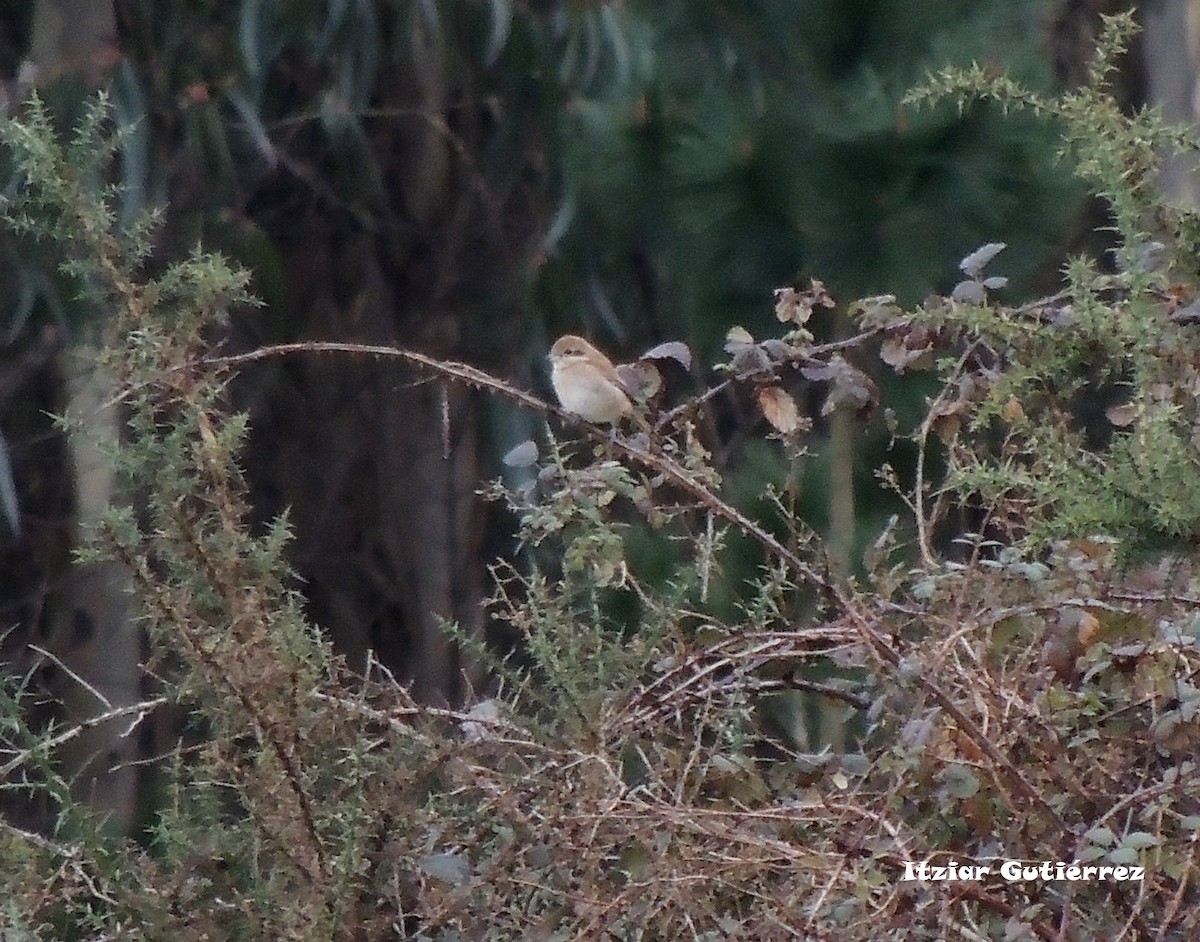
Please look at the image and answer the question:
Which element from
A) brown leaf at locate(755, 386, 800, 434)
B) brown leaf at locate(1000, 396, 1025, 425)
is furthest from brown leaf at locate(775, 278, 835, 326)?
brown leaf at locate(1000, 396, 1025, 425)

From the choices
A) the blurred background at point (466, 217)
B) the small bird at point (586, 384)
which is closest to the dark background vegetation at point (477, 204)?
the blurred background at point (466, 217)

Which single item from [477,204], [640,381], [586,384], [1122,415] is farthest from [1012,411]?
[477,204]

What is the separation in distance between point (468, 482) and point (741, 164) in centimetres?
191

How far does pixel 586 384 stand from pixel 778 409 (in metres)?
0.85

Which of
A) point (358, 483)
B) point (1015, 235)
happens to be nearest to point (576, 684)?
point (1015, 235)

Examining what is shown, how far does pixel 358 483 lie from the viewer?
4.70 metres

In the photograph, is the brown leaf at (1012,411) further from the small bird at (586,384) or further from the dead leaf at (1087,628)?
the small bird at (586,384)

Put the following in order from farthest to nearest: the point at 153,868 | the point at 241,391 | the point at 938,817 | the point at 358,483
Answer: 1. the point at 358,483
2. the point at 241,391
3. the point at 153,868
4. the point at 938,817

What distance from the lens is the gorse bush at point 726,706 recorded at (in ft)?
5.18

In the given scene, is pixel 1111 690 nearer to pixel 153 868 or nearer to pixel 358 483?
pixel 153 868

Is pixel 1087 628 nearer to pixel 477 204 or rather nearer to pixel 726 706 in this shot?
pixel 726 706

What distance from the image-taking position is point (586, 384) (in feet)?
9.03

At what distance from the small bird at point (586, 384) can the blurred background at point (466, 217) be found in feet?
0.68

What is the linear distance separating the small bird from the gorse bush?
648 millimetres
